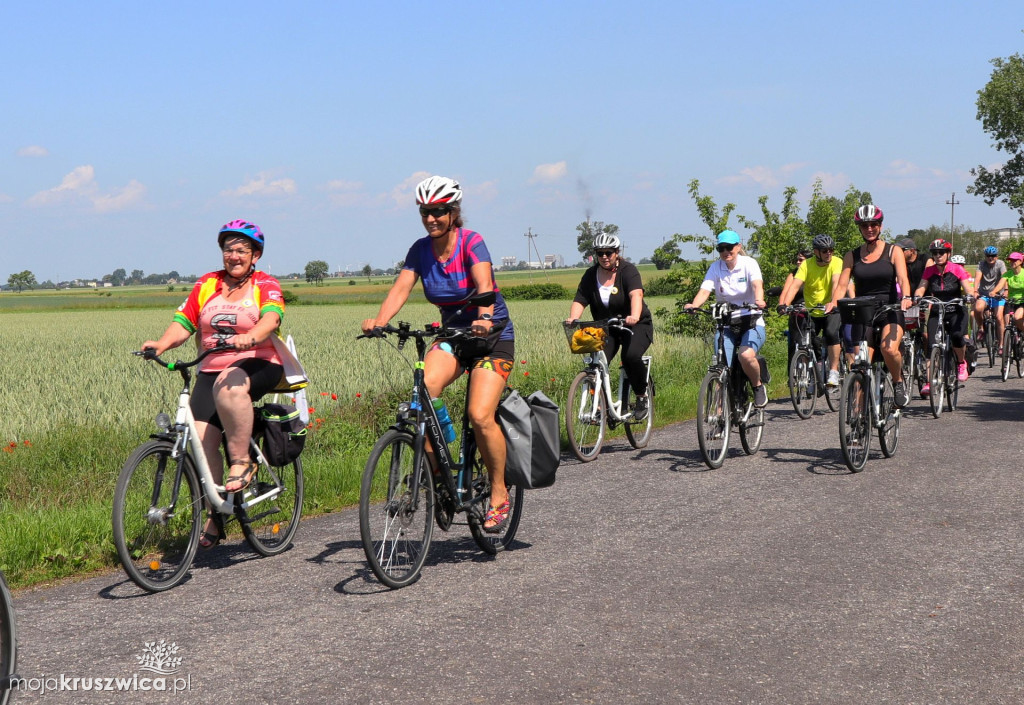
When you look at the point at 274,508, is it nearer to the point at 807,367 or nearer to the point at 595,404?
the point at 595,404

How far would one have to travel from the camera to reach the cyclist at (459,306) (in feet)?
19.0

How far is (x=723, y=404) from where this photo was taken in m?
9.45

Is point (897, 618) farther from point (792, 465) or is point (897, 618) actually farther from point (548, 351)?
point (548, 351)

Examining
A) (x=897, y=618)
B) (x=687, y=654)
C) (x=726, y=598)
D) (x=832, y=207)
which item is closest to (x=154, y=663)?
(x=687, y=654)

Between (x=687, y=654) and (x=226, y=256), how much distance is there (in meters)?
3.42

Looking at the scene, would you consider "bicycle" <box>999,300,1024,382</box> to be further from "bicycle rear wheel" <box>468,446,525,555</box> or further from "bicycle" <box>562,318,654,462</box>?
"bicycle rear wheel" <box>468,446,525,555</box>

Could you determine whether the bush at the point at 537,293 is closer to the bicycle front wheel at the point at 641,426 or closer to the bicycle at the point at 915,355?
the bicycle at the point at 915,355

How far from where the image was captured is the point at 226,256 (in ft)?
19.8

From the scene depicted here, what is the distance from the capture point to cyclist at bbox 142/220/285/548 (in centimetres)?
588

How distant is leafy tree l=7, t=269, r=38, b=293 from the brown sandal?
687 ft

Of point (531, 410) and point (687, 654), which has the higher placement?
point (531, 410)

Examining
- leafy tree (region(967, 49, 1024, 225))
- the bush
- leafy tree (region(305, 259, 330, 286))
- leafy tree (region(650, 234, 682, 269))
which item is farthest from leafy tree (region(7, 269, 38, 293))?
leafy tree (region(650, 234, 682, 269))

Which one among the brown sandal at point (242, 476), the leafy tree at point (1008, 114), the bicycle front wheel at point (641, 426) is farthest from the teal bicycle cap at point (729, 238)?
the leafy tree at point (1008, 114)

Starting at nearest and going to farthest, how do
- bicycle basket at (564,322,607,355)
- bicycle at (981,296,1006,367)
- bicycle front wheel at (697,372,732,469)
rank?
bicycle front wheel at (697,372,732,469) → bicycle basket at (564,322,607,355) → bicycle at (981,296,1006,367)
